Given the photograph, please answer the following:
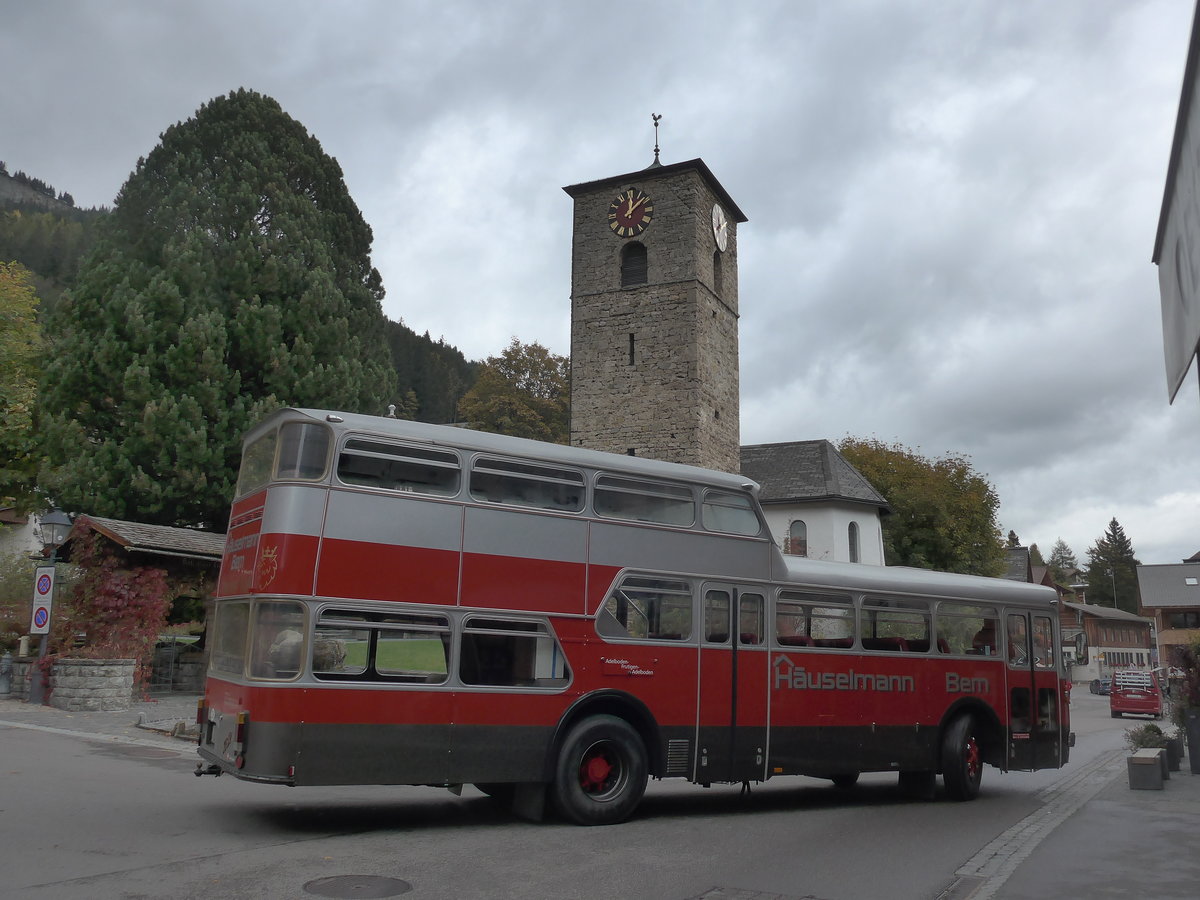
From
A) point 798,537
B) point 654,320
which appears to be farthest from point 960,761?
point 798,537

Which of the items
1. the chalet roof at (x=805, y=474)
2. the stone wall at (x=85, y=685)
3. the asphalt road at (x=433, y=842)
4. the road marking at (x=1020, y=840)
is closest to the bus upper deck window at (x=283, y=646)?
the asphalt road at (x=433, y=842)

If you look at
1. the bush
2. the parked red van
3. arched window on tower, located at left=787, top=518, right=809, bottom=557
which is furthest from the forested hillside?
the bush

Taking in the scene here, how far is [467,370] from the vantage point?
112625 mm

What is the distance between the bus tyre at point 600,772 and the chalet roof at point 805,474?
40431mm

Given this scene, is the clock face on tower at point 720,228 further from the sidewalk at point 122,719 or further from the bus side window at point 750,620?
the bus side window at point 750,620

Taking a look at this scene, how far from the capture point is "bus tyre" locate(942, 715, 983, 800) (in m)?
12.6

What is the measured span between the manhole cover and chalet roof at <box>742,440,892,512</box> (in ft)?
144

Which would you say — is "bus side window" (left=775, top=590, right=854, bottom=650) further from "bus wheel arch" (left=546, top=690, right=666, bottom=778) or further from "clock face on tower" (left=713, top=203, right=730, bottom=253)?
"clock face on tower" (left=713, top=203, right=730, bottom=253)

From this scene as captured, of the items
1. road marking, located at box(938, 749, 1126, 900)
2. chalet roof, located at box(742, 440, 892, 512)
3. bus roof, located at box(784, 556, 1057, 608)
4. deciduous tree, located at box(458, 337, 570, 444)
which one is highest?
deciduous tree, located at box(458, 337, 570, 444)

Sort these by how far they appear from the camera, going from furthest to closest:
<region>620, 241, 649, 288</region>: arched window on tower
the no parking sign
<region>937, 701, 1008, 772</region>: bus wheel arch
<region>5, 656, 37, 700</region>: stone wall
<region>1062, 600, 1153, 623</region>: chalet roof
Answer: <region>1062, 600, 1153, 623</region>: chalet roof, <region>620, 241, 649, 288</region>: arched window on tower, <region>5, 656, 37, 700</region>: stone wall, the no parking sign, <region>937, 701, 1008, 772</region>: bus wheel arch

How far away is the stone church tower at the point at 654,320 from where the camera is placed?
4172 centimetres

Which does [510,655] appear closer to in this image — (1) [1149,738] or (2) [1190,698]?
(2) [1190,698]

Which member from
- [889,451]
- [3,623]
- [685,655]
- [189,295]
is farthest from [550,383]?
[685,655]

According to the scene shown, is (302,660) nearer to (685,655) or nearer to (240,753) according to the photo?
(240,753)
